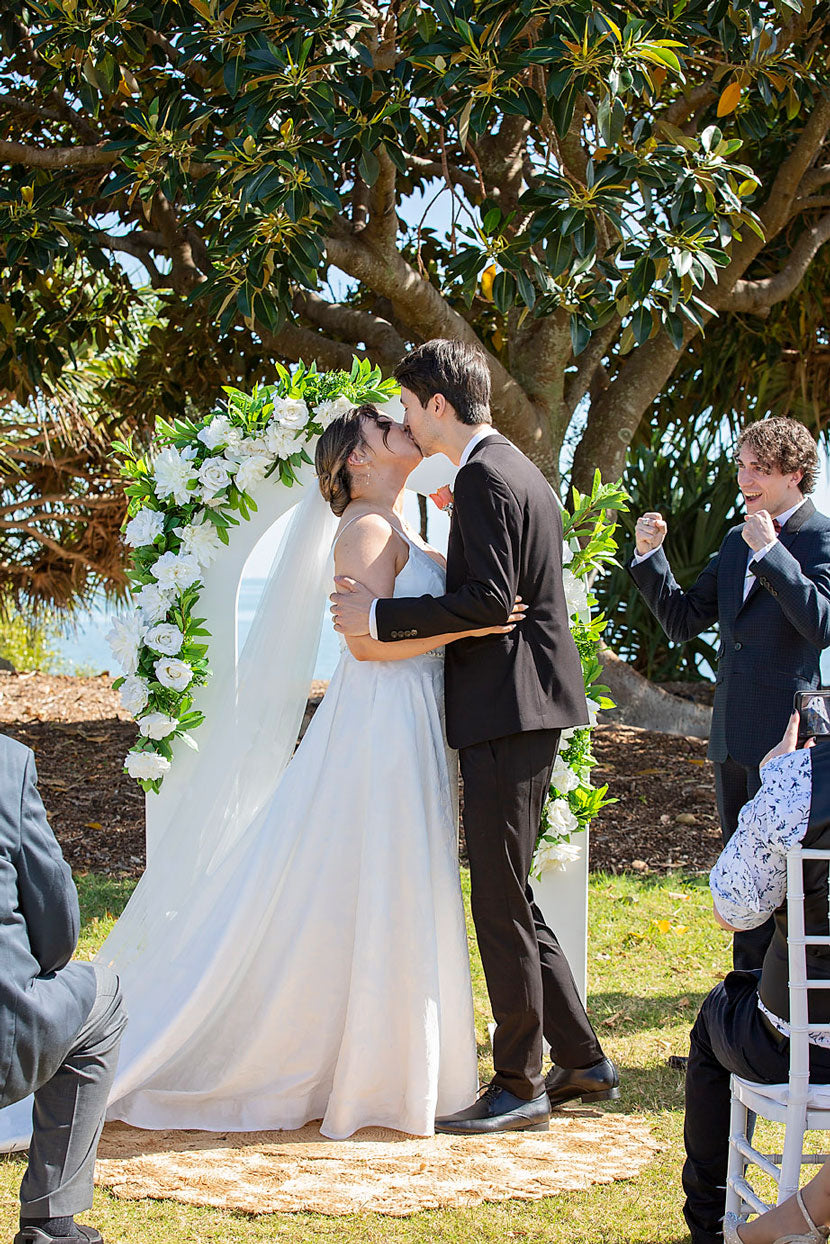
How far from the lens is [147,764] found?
3.83 meters

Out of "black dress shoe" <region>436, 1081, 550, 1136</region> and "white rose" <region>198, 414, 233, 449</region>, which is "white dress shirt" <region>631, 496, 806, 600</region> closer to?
"black dress shoe" <region>436, 1081, 550, 1136</region>

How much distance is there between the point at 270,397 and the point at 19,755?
209 cm

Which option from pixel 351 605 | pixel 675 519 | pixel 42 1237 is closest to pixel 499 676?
pixel 351 605

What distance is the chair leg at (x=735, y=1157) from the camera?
2340 mm

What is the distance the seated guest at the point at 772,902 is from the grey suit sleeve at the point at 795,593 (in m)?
0.92

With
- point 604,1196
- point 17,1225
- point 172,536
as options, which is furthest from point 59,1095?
point 172,536

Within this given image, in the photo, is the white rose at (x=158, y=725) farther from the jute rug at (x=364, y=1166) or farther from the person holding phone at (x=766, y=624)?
the person holding phone at (x=766, y=624)

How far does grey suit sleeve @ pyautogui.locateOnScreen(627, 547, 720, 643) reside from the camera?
3.86 m

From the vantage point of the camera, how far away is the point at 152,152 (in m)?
5.01

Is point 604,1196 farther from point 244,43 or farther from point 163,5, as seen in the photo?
point 163,5

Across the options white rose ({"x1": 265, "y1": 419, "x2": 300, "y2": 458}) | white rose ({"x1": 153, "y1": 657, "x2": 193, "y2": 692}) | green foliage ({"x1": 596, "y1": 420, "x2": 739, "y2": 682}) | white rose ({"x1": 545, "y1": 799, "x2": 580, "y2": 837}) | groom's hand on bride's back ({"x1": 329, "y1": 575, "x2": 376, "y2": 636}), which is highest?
green foliage ({"x1": 596, "y1": 420, "x2": 739, "y2": 682})

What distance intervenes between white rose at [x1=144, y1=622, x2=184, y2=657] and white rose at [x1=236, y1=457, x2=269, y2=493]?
1.75 feet

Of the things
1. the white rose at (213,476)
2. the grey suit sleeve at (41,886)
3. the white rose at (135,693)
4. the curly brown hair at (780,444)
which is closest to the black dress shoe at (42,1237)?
the grey suit sleeve at (41,886)

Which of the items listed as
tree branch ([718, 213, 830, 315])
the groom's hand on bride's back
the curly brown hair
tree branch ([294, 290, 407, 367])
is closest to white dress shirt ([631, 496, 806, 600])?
the curly brown hair
